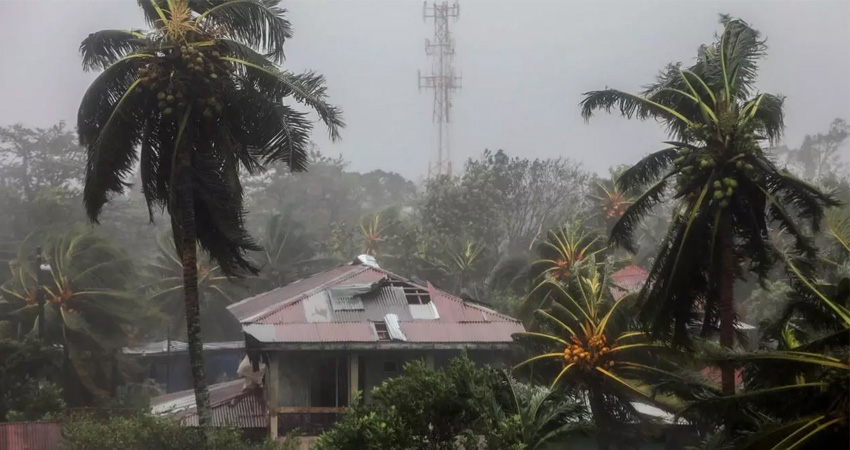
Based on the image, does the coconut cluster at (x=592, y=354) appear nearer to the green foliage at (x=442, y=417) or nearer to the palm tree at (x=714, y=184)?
the palm tree at (x=714, y=184)

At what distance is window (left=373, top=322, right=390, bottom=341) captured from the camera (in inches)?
923

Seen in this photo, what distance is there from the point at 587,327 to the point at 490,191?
102ft

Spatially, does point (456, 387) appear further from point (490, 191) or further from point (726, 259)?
point (490, 191)

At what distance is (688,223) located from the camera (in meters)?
15.4

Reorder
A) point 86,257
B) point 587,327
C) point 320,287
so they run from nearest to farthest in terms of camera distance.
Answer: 1. point 587,327
2. point 320,287
3. point 86,257

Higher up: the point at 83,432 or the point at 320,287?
the point at 320,287

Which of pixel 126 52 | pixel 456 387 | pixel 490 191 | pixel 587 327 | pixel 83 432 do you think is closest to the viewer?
pixel 456 387

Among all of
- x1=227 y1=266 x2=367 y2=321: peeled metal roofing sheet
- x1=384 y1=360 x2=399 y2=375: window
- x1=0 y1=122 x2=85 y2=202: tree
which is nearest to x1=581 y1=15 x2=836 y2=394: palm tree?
x1=384 y1=360 x2=399 y2=375: window

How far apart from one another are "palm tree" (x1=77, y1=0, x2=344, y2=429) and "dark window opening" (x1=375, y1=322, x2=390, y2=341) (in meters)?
6.32

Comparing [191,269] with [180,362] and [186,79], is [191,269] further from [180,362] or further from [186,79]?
[180,362]

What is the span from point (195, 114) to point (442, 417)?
7.51 m

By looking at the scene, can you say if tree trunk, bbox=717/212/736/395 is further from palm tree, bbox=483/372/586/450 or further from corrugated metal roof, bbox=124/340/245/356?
corrugated metal roof, bbox=124/340/245/356

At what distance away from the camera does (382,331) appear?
23938mm

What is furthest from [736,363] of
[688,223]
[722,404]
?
[688,223]
